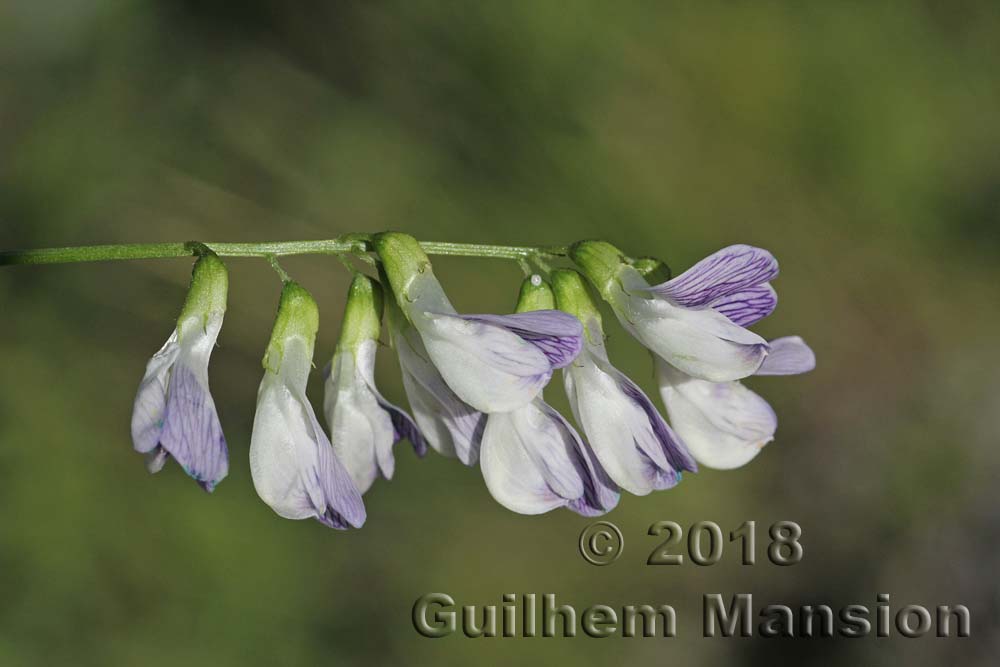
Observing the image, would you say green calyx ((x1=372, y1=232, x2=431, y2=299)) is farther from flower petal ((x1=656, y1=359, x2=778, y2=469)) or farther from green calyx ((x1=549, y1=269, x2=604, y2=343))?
flower petal ((x1=656, y1=359, x2=778, y2=469))

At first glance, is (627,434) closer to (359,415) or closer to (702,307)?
(702,307)

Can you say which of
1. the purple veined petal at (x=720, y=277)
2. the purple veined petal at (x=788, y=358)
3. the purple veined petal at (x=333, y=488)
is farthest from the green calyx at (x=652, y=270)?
the purple veined petal at (x=333, y=488)

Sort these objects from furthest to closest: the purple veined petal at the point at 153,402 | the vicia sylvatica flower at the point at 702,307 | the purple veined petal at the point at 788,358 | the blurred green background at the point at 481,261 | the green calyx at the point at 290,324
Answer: the blurred green background at the point at 481,261 < the purple veined petal at the point at 788,358 < the green calyx at the point at 290,324 < the vicia sylvatica flower at the point at 702,307 < the purple veined petal at the point at 153,402

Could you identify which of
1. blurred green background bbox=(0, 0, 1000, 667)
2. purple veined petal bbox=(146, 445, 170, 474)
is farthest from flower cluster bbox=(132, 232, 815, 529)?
blurred green background bbox=(0, 0, 1000, 667)

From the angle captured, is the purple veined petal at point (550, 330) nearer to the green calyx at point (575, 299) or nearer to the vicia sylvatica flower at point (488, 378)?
the vicia sylvatica flower at point (488, 378)

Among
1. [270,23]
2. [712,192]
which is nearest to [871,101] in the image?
[712,192]

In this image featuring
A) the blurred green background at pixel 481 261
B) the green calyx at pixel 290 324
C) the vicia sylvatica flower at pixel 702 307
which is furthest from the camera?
the blurred green background at pixel 481 261

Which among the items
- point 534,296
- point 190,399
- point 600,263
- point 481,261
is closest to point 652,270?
point 600,263
